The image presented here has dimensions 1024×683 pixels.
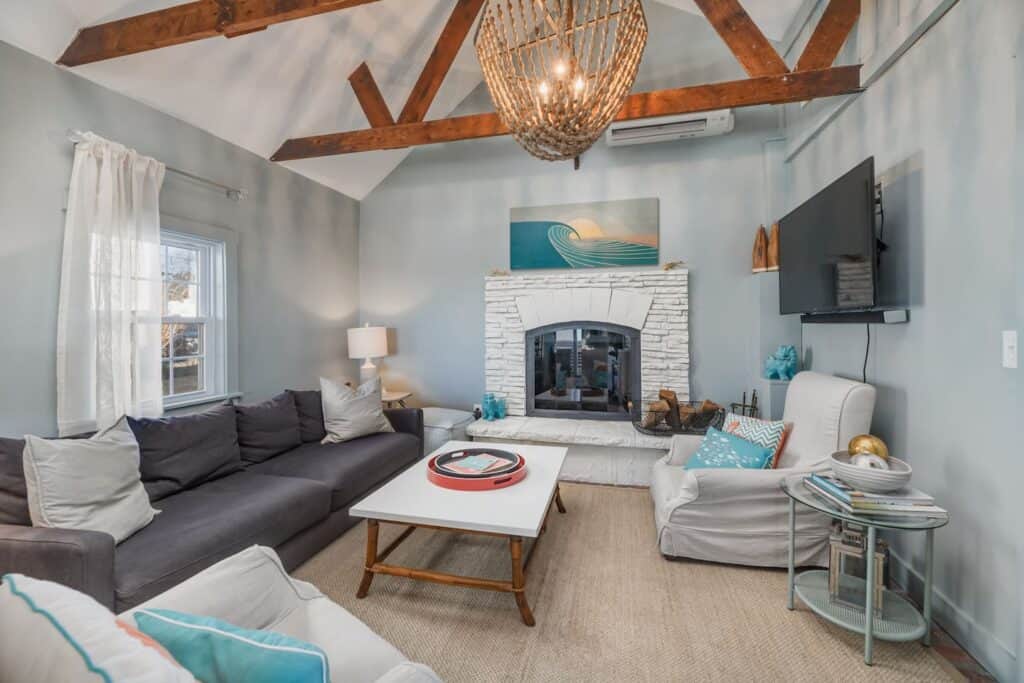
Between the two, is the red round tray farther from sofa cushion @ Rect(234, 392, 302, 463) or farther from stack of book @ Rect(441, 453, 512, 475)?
sofa cushion @ Rect(234, 392, 302, 463)

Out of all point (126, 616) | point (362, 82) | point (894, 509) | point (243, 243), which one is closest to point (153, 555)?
point (126, 616)

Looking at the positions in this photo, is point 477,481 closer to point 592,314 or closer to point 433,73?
point 592,314

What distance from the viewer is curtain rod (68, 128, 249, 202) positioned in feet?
7.48

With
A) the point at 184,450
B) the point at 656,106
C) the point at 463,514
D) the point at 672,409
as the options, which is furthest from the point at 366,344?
the point at 656,106

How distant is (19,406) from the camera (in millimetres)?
2119

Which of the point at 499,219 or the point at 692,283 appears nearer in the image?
the point at 692,283

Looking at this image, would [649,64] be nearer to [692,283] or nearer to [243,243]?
[692,283]

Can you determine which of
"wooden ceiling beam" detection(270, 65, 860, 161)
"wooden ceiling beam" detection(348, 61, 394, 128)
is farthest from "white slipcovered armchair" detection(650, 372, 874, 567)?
"wooden ceiling beam" detection(348, 61, 394, 128)

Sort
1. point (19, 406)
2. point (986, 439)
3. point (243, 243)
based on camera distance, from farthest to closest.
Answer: point (243, 243), point (19, 406), point (986, 439)

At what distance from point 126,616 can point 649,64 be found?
4646 millimetres

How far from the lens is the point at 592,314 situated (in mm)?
4000

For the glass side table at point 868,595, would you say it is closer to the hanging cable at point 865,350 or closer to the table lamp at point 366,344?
the hanging cable at point 865,350

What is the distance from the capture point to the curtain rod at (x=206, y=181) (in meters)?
2.28

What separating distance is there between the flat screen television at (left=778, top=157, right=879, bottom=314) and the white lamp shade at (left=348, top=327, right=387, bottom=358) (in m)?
3.28
